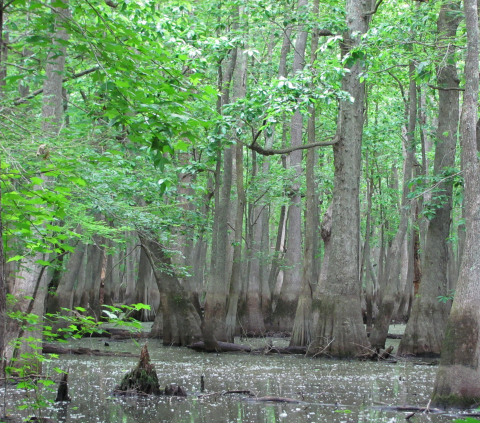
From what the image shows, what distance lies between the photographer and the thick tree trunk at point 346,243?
11680mm

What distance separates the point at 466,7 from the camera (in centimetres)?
796

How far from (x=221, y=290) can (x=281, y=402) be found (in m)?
6.57

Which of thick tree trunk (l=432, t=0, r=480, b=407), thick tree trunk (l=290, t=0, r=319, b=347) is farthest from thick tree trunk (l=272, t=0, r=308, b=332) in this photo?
thick tree trunk (l=432, t=0, r=480, b=407)

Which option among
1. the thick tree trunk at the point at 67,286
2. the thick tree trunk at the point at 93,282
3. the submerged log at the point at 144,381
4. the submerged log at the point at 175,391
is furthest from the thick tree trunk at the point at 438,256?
the thick tree trunk at the point at 93,282

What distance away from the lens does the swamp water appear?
20.7ft

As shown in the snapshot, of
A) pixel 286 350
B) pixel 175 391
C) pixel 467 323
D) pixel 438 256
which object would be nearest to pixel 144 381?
pixel 175 391

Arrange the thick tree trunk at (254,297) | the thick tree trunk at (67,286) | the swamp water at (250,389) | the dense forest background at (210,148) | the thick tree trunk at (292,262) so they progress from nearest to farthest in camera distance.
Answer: the dense forest background at (210,148) < the swamp water at (250,389) < the thick tree trunk at (67,286) < the thick tree trunk at (254,297) < the thick tree trunk at (292,262)

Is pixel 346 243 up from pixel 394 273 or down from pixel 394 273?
up

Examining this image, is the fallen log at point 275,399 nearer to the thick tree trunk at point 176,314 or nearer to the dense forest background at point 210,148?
the dense forest background at point 210,148

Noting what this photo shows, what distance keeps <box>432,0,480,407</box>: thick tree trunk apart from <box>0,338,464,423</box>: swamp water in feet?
1.50

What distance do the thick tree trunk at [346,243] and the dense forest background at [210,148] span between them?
0.03 m

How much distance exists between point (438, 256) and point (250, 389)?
6.77m

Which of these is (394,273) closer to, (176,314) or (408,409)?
(176,314)

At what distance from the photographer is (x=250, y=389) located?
7898mm
